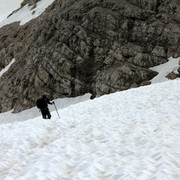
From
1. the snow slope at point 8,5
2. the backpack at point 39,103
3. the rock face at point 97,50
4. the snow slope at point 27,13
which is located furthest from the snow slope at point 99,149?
the snow slope at point 8,5

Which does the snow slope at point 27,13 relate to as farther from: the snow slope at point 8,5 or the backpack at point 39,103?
the backpack at point 39,103

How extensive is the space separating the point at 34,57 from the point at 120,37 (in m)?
18.8

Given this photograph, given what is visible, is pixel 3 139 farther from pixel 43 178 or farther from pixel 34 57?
pixel 34 57

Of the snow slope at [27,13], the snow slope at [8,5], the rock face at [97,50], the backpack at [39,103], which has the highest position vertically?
the snow slope at [8,5]

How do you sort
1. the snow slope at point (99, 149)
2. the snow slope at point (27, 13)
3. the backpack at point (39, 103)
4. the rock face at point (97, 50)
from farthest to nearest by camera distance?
the snow slope at point (27, 13)
the rock face at point (97, 50)
the backpack at point (39, 103)
the snow slope at point (99, 149)

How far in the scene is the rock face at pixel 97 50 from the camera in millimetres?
58531

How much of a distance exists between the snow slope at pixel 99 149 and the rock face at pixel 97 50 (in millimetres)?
36299

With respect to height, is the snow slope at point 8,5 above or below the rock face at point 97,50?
above

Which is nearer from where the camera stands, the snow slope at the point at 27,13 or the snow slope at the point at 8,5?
the snow slope at the point at 27,13

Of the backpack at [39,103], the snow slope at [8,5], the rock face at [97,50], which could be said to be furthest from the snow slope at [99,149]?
the snow slope at [8,5]

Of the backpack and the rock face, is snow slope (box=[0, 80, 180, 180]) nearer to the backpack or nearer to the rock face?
the backpack

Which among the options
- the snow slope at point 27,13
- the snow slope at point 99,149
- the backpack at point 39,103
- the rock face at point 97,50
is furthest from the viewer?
the snow slope at point 27,13

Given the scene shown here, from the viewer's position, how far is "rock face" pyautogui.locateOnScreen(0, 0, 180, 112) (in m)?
58.5

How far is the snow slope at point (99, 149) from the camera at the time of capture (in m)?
10.8
